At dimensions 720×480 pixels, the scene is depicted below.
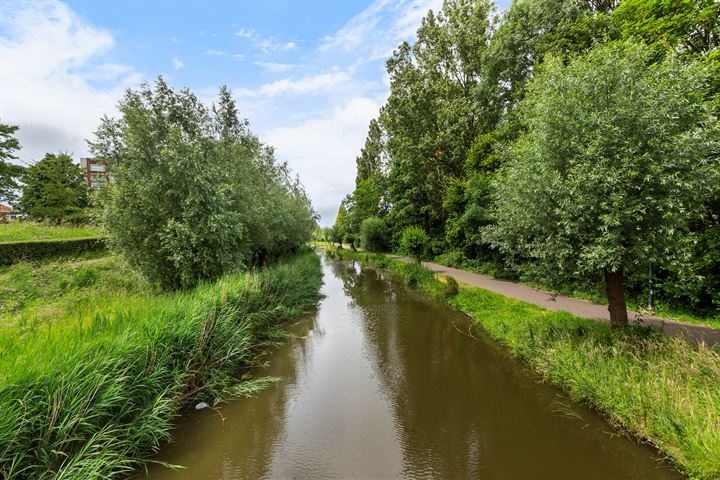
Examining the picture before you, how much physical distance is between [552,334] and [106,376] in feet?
31.5

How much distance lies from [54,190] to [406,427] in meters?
34.8

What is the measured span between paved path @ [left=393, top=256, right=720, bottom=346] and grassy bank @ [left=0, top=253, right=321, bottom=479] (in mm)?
9243

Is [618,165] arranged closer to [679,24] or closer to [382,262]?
[679,24]

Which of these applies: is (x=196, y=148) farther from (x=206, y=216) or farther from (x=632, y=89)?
(x=632, y=89)

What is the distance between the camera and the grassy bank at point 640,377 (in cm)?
403

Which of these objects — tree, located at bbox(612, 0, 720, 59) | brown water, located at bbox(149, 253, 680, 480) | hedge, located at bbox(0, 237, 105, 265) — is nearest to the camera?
brown water, located at bbox(149, 253, 680, 480)

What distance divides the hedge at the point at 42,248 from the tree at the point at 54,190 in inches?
342

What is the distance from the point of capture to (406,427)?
5586 millimetres

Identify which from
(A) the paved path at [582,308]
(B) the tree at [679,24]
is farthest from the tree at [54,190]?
(B) the tree at [679,24]

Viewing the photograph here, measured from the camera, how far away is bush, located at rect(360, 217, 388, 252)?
35.5 meters

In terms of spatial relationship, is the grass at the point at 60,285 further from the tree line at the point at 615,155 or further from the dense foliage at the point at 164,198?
the tree line at the point at 615,155

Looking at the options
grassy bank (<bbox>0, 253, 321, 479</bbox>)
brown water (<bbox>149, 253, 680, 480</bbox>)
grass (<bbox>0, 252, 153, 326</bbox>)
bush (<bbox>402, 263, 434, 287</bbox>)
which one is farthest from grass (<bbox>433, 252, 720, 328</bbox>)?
grass (<bbox>0, 252, 153, 326</bbox>)

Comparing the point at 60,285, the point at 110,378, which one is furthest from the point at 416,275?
the point at 60,285

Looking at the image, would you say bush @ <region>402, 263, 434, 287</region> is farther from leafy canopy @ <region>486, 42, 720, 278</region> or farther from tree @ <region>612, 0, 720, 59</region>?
tree @ <region>612, 0, 720, 59</region>
